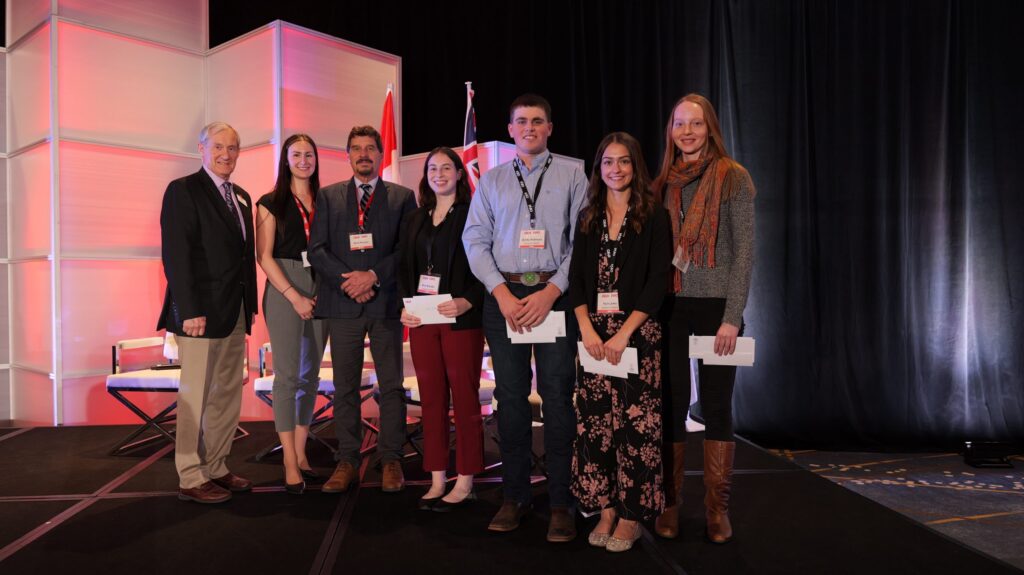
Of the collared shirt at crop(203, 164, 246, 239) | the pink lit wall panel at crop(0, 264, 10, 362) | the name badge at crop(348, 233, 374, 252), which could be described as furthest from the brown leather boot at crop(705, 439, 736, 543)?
the pink lit wall panel at crop(0, 264, 10, 362)

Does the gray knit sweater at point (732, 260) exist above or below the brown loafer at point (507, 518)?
above

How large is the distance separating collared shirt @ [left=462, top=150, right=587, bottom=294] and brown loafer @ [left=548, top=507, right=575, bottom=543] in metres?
0.80

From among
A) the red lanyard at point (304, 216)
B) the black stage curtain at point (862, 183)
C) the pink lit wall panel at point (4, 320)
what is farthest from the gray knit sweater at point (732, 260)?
the pink lit wall panel at point (4, 320)

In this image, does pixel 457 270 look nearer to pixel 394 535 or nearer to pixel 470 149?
pixel 394 535

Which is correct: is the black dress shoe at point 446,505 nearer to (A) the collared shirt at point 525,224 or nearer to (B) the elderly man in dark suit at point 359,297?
(B) the elderly man in dark suit at point 359,297

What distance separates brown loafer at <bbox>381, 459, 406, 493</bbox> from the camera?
275 centimetres

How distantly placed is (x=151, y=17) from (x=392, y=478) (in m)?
4.27

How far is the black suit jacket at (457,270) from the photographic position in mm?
2512

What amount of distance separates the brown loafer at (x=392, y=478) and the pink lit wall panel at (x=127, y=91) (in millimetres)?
3566

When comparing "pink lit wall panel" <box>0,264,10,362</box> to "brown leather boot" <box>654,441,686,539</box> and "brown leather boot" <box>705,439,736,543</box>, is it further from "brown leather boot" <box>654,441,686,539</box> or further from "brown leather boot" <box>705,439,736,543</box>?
"brown leather boot" <box>705,439,736,543</box>

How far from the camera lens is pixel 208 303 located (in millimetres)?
2695

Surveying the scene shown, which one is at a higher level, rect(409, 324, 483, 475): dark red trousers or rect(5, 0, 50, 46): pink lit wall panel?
rect(5, 0, 50, 46): pink lit wall panel

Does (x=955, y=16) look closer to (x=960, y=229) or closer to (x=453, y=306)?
(x=960, y=229)

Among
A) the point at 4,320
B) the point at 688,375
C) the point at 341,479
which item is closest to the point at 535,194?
the point at 688,375
